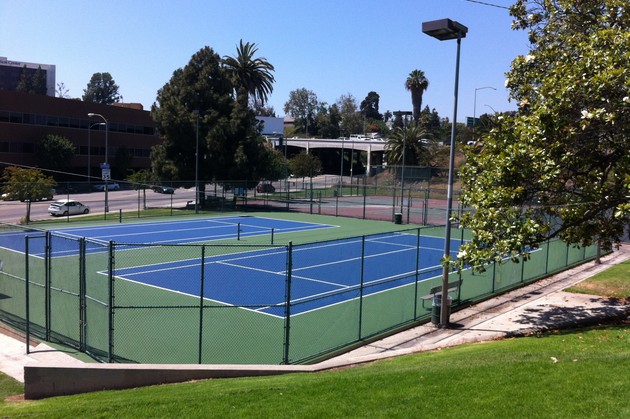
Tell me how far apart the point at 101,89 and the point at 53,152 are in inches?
5033

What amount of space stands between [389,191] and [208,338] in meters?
63.8

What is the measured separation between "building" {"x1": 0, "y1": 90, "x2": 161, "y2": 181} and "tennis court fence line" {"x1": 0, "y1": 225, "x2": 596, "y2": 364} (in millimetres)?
42652

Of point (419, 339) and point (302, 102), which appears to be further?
point (302, 102)

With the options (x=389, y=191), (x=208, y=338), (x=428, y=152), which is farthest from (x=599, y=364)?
(x=428, y=152)

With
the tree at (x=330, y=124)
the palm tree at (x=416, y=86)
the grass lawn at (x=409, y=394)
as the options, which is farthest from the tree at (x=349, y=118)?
the grass lawn at (x=409, y=394)

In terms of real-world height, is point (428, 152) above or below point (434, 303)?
above

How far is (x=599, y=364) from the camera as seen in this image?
9.47m

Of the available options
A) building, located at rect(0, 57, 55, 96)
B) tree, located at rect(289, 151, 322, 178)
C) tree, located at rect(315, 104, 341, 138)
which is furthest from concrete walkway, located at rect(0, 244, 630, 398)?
building, located at rect(0, 57, 55, 96)

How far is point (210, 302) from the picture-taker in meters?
19.5

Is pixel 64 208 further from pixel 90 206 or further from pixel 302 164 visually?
pixel 302 164

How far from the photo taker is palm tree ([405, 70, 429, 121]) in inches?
4284

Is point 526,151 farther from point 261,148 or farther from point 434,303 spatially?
point 261,148

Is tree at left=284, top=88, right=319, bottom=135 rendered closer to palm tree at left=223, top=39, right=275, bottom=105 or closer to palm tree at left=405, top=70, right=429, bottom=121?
palm tree at left=405, top=70, right=429, bottom=121

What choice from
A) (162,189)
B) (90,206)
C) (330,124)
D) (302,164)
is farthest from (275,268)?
(330,124)
